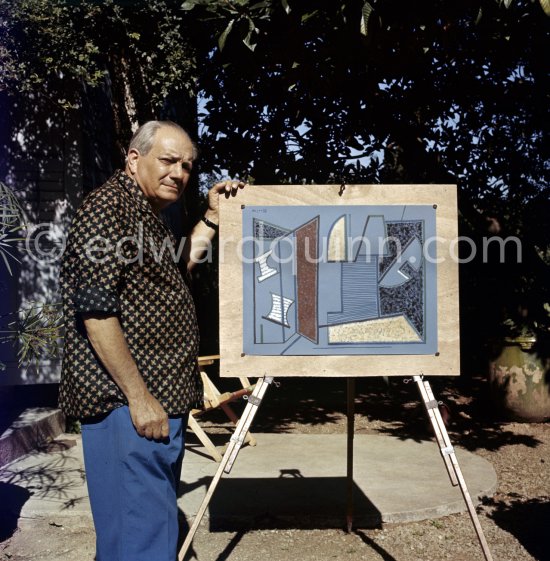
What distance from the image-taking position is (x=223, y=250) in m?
3.35

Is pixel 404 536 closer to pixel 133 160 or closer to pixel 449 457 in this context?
pixel 449 457

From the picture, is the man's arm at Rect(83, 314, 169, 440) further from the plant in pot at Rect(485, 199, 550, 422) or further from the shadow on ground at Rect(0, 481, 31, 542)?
the plant in pot at Rect(485, 199, 550, 422)

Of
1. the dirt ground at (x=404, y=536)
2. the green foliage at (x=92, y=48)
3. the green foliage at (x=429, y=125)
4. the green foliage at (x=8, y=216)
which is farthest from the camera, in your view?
the green foliage at (x=429, y=125)

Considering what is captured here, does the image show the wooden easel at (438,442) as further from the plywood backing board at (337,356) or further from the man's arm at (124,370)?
the man's arm at (124,370)

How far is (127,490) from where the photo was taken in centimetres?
239

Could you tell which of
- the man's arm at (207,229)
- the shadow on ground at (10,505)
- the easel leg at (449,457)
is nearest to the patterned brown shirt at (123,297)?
the man's arm at (207,229)

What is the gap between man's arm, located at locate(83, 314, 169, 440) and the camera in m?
2.29

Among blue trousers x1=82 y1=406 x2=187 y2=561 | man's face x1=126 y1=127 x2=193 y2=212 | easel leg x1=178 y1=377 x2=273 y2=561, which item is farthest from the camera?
easel leg x1=178 y1=377 x2=273 y2=561

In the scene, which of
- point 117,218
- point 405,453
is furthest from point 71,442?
point 117,218

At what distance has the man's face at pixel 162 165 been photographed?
259cm

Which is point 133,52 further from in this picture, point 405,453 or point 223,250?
point 405,453

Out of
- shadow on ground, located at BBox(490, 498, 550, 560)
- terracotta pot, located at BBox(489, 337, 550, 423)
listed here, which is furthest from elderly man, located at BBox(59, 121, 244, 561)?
terracotta pot, located at BBox(489, 337, 550, 423)

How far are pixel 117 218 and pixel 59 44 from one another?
3733 mm

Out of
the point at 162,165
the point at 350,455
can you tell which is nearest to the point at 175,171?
the point at 162,165
